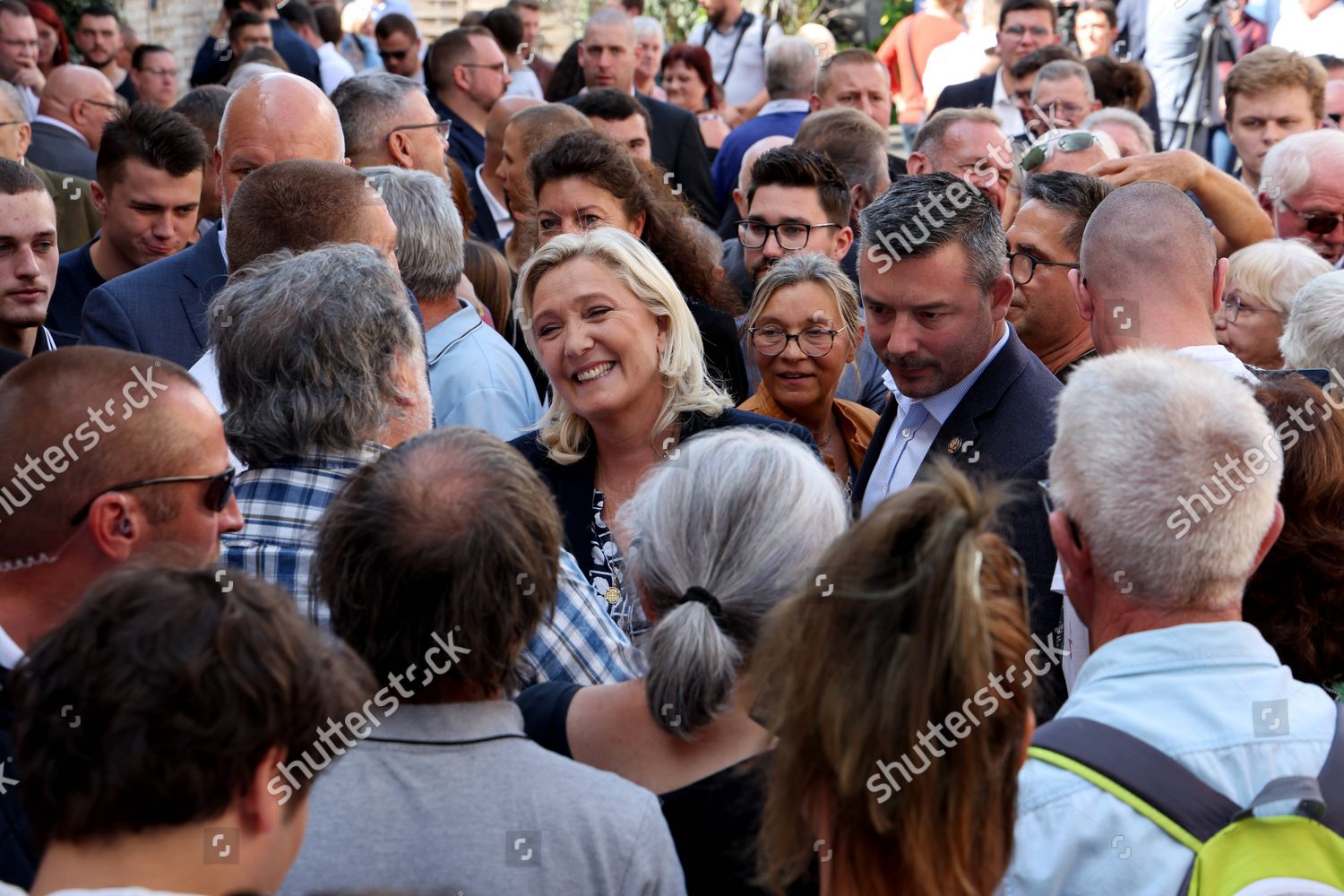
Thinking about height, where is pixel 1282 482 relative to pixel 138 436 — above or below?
below

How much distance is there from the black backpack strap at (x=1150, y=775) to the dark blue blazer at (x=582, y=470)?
5.14 ft

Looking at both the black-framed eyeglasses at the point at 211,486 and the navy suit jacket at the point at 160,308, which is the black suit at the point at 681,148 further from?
the black-framed eyeglasses at the point at 211,486

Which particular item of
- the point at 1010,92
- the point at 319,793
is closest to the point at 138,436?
the point at 319,793

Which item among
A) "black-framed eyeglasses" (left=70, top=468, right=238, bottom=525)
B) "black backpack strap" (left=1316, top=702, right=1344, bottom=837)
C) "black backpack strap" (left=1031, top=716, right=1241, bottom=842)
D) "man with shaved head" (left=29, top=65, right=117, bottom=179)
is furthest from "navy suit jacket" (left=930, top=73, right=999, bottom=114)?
"black backpack strap" (left=1031, top=716, right=1241, bottom=842)

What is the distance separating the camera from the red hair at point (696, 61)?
10539 mm

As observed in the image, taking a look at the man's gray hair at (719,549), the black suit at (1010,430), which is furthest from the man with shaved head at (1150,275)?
the man's gray hair at (719,549)

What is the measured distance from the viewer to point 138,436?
2369mm

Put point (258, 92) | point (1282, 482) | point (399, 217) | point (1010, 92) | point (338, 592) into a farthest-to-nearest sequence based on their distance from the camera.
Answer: point (1010, 92) < point (258, 92) < point (399, 217) < point (1282, 482) < point (338, 592)

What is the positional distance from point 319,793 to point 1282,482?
180cm

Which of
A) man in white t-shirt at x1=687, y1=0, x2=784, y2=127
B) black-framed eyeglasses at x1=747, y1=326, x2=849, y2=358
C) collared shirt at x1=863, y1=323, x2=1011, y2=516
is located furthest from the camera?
man in white t-shirt at x1=687, y1=0, x2=784, y2=127

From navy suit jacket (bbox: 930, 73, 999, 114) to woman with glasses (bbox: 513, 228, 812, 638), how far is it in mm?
5802

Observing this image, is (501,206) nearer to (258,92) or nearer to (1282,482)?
(258,92)

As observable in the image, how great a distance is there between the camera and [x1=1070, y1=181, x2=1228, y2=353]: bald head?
3.38 meters

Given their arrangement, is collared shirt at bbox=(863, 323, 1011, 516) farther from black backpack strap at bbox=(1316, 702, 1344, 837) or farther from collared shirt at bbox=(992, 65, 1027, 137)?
collared shirt at bbox=(992, 65, 1027, 137)
